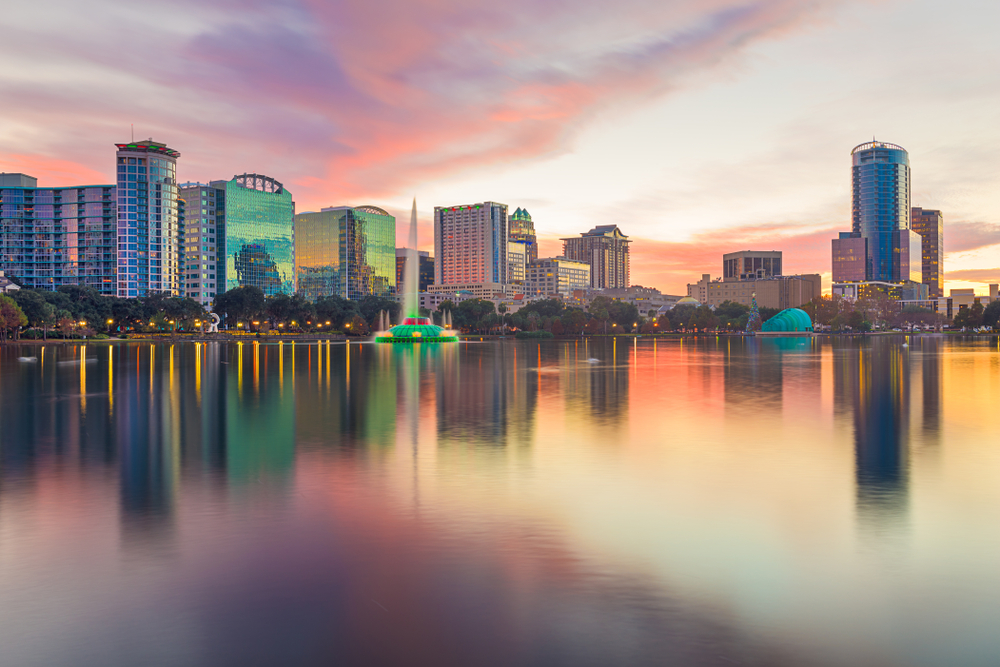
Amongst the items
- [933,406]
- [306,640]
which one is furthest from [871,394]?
[306,640]

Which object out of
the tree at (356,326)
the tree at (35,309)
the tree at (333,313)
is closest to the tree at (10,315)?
the tree at (35,309)

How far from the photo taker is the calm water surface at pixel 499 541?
7.34 m

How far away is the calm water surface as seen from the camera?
7344mm

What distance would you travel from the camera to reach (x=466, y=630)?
24.6 feet

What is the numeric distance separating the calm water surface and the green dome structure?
315ft

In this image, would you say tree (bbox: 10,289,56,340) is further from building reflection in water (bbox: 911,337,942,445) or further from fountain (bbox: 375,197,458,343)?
building reflection in water (bbox: 911,337,942,445)

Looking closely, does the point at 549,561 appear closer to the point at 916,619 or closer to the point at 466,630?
the point at 466,630

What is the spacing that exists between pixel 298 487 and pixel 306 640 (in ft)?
23.4

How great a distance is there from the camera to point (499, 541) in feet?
34.8

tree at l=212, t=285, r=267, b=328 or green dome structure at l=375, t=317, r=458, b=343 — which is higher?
tree at l=212, t=285, r=267, b=328

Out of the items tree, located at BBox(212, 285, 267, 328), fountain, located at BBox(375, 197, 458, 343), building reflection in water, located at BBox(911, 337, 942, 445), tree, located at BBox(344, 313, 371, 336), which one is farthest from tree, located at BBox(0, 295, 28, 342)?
building reflection in water, located at BBox(911, 337, 942, 445)

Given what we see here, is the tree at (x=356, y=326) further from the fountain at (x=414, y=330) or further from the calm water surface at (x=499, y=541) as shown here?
the calm water surface at (x=499, y=541)

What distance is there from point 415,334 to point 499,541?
Answer: 111604 mm

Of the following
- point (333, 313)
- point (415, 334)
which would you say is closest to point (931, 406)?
point (415, 334)
